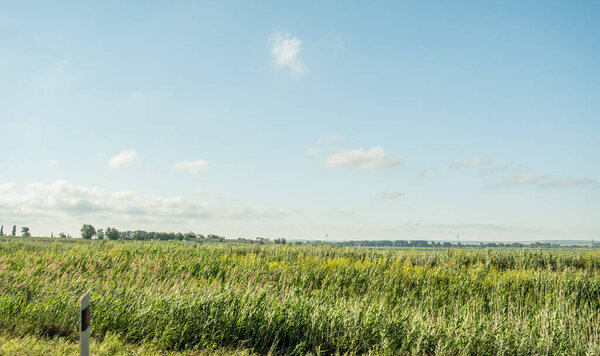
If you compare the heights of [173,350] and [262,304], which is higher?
[262,304]

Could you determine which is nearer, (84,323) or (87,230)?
(84,323)

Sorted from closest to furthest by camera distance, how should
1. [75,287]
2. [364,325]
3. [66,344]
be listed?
[66,344] < [364,325] < [75,287]

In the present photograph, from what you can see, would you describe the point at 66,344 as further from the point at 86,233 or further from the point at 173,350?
the point at 86,233

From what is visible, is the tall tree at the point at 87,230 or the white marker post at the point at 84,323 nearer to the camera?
the white marker post at the point at 84,323

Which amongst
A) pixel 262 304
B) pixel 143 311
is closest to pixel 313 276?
pixel 262 304

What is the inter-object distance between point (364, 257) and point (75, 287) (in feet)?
78.6

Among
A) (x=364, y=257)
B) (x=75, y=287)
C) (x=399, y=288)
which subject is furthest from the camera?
(x=364, y=257)

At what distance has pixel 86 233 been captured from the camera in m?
137

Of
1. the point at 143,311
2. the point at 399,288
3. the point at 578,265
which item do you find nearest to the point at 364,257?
the point at 399,288

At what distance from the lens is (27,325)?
979 cm

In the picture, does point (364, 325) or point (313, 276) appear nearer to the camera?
point (364, 325)

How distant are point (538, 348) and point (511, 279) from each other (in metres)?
13.5

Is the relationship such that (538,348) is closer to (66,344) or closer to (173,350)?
(173,350)

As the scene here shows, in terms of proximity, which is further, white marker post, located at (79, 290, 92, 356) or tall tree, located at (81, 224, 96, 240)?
tall tree, located at (81, 224, 96, 240)
